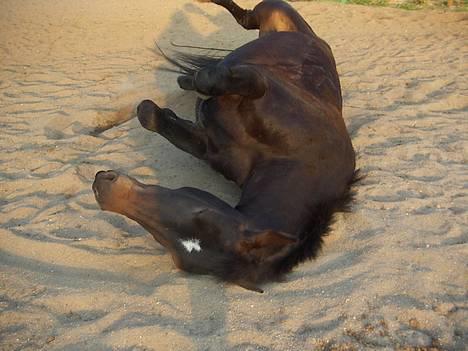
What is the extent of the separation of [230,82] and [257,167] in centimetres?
46

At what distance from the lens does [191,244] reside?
2.14m

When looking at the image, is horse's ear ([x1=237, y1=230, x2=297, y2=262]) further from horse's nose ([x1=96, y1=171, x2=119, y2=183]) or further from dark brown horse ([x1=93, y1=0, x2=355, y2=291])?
horse's nose ([x1=96, y1=171, x2=119, y2=183])

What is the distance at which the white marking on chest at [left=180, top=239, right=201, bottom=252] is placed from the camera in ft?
6.98

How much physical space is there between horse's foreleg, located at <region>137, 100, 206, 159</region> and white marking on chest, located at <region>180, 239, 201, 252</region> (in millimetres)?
949

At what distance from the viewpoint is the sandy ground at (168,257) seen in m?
2.01

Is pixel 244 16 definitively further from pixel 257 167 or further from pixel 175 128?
pixel 257 167

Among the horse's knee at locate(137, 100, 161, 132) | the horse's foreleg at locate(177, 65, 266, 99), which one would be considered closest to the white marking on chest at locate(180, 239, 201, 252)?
the horse's foreleg at locate(177, 65, 266, 99)

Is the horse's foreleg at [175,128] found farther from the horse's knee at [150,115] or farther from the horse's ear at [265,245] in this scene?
the horse's ear at [265,245]

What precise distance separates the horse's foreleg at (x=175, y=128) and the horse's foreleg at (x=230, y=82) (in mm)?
428

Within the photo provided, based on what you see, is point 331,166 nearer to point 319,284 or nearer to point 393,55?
point 319,284

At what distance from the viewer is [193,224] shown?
6.84 ft

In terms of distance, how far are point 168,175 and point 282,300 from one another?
1.40m

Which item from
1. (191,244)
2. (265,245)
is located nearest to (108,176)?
(191,244)

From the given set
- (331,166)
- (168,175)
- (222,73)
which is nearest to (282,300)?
(331,166)
